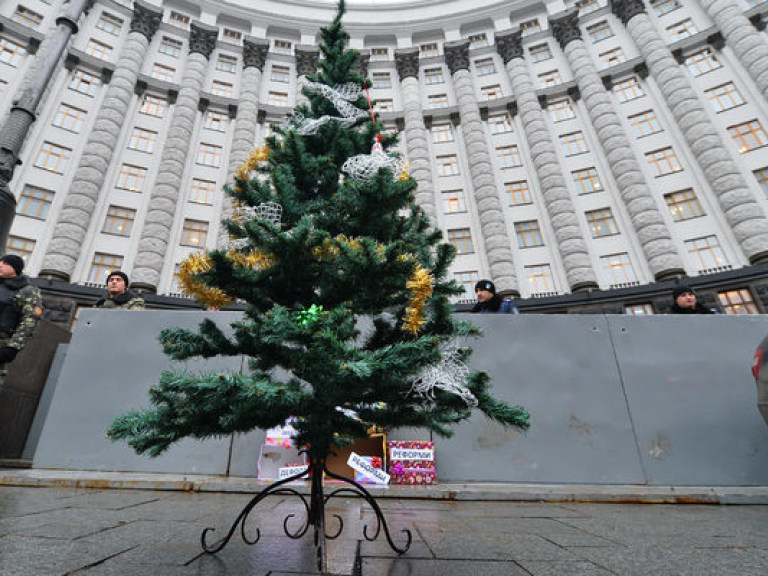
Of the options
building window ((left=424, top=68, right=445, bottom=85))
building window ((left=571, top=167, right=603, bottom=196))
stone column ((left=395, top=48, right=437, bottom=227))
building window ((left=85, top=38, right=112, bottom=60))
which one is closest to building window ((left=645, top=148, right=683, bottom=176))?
building window ((left=571, top=167, right=603, bottom=196))

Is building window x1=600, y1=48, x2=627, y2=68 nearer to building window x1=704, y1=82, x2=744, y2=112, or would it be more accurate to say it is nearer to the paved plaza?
building window x1=704, y1=82, x2=744, y2=112

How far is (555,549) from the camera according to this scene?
2.27 metres

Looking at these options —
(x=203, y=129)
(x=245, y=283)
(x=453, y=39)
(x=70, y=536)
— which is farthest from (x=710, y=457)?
(x=453, y=39)

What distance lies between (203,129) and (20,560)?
2633 cm

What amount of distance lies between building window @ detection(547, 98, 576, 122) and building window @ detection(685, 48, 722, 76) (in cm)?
659

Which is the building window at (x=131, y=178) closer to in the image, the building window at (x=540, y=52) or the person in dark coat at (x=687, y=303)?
the person in dark coat at (x=687, y=303)

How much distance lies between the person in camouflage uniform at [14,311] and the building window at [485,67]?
96.3ft

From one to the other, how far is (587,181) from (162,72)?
2780 centimetres

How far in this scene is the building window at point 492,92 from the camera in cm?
2567

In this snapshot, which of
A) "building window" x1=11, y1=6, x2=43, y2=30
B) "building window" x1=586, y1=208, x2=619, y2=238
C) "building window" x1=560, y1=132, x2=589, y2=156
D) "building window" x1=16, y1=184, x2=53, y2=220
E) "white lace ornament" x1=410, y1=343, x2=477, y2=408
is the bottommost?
"white lace ornament" x1=410, y1=343, x2=477, y2=408

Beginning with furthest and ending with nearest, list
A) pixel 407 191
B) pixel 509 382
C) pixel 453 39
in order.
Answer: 1. pixel 453 39
2. pixel 509 382
3. pixel 407 191

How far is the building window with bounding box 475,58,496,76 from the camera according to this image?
26.8 meters

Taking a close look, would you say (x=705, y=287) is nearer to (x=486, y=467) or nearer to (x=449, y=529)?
(x=486, y=467)

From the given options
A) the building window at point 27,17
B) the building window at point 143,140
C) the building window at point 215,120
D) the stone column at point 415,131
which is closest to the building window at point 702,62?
the stone column at point 415,131
